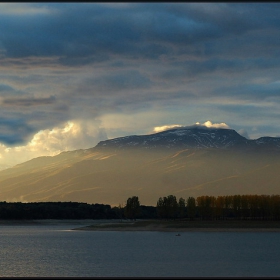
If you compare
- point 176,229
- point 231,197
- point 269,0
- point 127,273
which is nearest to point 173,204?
point 231,197

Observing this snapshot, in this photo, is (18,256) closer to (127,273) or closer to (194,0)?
(127,273)

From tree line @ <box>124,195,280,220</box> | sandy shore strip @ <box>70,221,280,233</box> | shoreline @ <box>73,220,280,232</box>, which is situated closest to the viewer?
sandy shore strip @ <box>70,221,280,233</box>

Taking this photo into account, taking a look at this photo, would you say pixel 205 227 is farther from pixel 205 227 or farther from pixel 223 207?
pixel 223 207

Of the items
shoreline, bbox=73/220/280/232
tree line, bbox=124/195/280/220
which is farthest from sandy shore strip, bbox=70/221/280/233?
tree line, bbox=124/195/280/220

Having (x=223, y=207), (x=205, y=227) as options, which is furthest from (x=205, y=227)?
(x=223, y=207)

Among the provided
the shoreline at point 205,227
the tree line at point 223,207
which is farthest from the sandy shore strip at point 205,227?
the tree line at point 223,207

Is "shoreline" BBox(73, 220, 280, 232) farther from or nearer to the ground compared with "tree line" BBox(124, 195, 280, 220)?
nearer to the ground

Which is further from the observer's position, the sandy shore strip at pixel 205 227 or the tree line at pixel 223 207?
the tree line at pixel 223 207

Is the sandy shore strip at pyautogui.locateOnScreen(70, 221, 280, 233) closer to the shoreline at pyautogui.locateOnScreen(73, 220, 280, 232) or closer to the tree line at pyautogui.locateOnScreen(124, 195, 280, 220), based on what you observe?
the shoreline at pyautogui.locateOnScreen(73, 220, 280, 232)

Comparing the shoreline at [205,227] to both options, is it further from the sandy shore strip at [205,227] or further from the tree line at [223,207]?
the tree line at [223,207]

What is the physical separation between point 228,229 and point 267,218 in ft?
96.5

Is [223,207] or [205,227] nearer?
[205,227]

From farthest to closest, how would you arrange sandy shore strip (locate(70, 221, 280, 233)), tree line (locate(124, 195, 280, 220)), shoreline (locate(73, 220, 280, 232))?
tree line (locate(124, 195, 280, 220)), shoreline (locate(73, 220, 280, 232)), sandy shore strip (locate(70, 221, 280, 233))

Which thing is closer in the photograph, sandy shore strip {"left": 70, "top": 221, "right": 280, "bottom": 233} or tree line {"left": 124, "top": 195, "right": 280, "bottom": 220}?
sandy shore strip {"left": 70, "top": 221, "right": 280, "bottom": 233}
